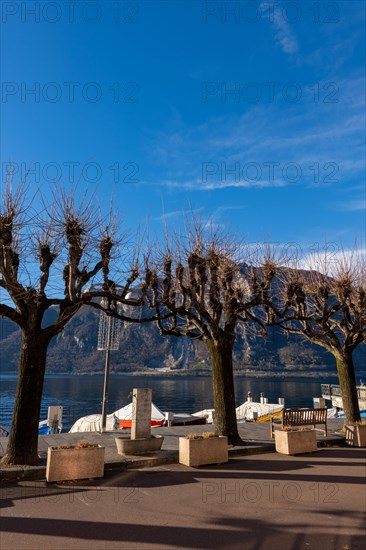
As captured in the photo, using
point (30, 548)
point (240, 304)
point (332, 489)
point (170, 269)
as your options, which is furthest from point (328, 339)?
point (30, 548)

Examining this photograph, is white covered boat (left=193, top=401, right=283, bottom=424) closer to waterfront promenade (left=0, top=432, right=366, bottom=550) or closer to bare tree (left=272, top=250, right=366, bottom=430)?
bare tree (left=272, top=250, right=366, bottom=430)

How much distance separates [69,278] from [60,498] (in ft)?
18.5

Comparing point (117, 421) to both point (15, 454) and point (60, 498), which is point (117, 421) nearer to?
point (15, 454)

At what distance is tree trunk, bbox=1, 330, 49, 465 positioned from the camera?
9.91m

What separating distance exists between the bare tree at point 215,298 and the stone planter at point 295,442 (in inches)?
55.3

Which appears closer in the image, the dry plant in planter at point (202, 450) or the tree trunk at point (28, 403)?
the tree trunk at point (28, 403)

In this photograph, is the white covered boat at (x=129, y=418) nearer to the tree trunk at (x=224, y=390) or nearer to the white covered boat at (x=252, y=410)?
the white covered boat at (x=252, y=410)

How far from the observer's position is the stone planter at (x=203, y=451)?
10.6 m

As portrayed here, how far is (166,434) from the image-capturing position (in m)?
16.0

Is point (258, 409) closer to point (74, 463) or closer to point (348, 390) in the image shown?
point (348, 390)

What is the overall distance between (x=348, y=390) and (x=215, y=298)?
23.6 feet

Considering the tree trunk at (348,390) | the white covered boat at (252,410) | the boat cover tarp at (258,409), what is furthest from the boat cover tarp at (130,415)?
the tree trunk at (348,390)

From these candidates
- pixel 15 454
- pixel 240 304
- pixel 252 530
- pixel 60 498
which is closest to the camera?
pixel 252 530

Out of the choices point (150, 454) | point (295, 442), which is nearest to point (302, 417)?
point (295, 442)
